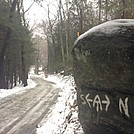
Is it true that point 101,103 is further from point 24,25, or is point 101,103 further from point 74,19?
point 74,19

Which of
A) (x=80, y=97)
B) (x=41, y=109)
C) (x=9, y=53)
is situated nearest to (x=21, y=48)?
(x=9, y=53)

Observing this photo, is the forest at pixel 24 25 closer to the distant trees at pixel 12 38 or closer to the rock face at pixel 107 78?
the distant trees at pixel 12 38

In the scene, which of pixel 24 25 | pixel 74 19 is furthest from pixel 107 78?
pixel 74 19

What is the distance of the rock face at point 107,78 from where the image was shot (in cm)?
461

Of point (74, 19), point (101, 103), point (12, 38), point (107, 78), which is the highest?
point (74, 19)

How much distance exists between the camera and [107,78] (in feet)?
16.3

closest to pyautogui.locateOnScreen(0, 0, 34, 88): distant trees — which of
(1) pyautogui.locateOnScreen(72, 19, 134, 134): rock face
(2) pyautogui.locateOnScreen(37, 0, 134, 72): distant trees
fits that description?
(2) pyautogui.locateOnScreen(37, 0, 134, 72): distant trees

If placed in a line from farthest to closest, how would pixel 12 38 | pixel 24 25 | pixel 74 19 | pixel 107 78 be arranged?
pixel 74 19, pixel 24 25, pixel 12 38, pixel 107 78

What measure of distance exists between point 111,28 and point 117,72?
920mm

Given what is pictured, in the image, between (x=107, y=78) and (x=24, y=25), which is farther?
(x=24, y=25)

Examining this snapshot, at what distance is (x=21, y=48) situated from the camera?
93.7 feet

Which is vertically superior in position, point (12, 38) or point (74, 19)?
point (74, 19)

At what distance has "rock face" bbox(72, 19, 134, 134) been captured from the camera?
461 cm

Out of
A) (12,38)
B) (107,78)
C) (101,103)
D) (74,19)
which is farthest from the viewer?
(74,19)
